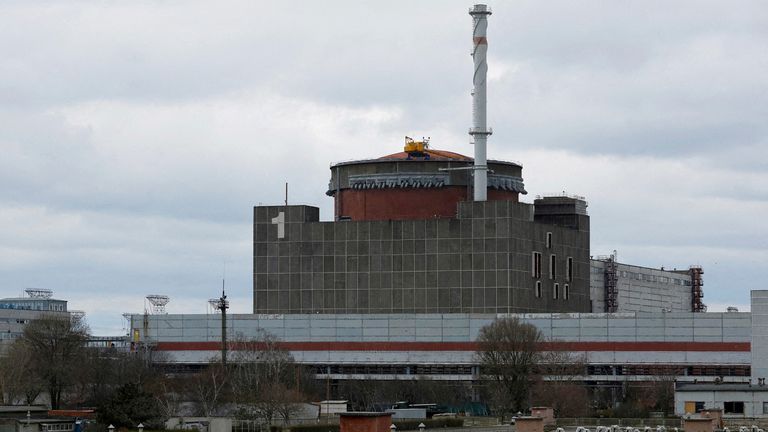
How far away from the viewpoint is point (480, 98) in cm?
16488

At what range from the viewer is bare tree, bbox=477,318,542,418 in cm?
13338

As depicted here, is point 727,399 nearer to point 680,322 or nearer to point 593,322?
point 680,322

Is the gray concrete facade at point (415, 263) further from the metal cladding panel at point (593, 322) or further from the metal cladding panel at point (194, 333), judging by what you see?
the metal cladding panel at point (593, 322)

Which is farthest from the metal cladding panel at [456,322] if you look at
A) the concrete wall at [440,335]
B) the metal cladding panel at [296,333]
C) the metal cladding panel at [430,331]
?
the metal cladding panel at [296,333]

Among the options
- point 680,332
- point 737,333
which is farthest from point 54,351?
point 737,333

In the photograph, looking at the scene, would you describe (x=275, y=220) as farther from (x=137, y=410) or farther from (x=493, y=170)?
(x=137, y=410)

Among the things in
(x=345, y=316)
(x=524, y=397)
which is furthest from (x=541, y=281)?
(x=524, y=397)

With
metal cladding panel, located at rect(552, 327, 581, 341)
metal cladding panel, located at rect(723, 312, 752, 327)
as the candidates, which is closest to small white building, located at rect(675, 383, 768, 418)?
metal cladding panel, located at rect(723, 312, 752, 327)

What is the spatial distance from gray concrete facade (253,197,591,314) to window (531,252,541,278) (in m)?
0.21

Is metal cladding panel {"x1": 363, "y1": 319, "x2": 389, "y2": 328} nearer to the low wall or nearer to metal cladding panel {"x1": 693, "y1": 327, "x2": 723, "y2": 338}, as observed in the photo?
metal cladding panel {"x1": 693, "y1": 327, "x2": 723, "y2": 338}

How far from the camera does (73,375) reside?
153 meters

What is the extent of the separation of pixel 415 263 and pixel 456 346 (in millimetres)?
13173

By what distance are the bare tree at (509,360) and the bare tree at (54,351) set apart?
41.8 metres

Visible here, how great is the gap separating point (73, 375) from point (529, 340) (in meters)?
46.2
